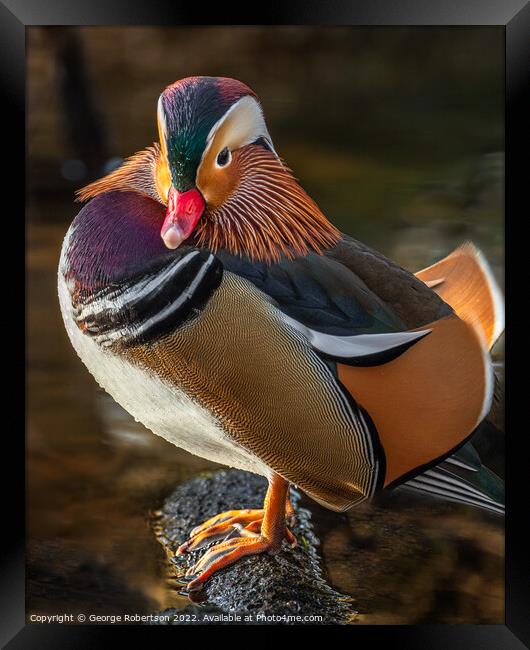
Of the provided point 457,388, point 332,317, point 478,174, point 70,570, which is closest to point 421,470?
point 457,388

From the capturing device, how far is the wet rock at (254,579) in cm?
134

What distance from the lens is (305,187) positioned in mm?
1318

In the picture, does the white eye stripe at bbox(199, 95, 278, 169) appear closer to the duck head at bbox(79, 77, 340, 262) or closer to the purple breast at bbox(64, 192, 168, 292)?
the duck head at bbox(79, 77, 340, 262)

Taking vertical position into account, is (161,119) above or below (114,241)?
above

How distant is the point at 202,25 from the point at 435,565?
1.10 meters

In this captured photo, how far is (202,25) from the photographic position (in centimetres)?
132

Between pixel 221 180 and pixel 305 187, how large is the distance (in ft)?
0.60

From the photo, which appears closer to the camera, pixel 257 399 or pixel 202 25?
pixel 257 399

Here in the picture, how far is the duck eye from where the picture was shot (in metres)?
1.19

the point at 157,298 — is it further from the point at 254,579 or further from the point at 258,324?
the point at 254,579

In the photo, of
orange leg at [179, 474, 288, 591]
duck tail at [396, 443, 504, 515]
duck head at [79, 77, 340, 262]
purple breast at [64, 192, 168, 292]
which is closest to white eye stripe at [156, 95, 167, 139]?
duck head at [79, 77, 340, 262]

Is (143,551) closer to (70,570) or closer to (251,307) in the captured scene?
(70,570)
